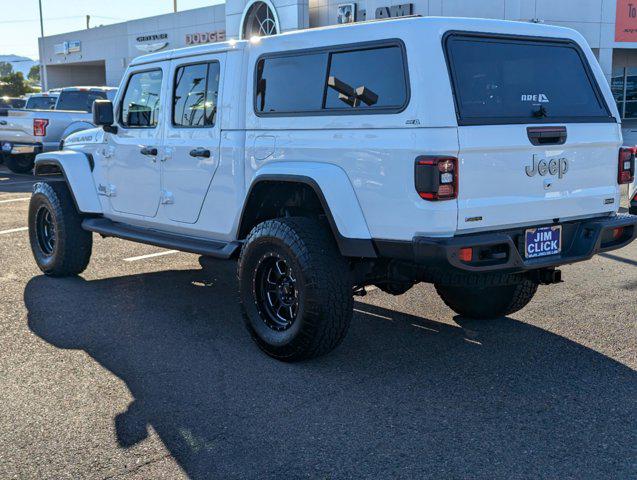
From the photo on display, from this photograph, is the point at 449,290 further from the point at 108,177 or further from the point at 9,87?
the point at 9,87

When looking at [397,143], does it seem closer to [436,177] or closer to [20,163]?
[436,177]

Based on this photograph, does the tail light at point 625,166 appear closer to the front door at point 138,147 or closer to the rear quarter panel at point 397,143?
the rear quarter panel at point 397,143

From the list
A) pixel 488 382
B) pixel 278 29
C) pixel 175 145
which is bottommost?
pixel 488 382

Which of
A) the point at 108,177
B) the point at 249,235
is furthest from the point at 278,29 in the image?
the point at 249,235

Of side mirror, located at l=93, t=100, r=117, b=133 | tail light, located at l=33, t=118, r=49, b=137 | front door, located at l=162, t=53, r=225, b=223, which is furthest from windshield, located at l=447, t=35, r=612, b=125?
tail light, located at l=33, t=118, r=49, b=137

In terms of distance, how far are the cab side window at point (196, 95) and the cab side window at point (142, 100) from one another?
0.29 meters

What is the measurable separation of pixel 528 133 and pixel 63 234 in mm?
4430

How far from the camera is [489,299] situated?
558 cm

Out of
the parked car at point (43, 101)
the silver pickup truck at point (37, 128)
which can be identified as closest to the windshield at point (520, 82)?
the silver pickup truck at point (37, 128)

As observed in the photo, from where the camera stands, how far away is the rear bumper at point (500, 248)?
404 centimetres

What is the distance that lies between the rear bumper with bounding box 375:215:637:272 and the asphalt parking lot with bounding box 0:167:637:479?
719 mm

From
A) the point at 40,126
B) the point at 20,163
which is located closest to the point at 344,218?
the point at 40,126

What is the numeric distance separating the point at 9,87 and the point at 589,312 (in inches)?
2074

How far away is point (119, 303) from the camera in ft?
20.5
